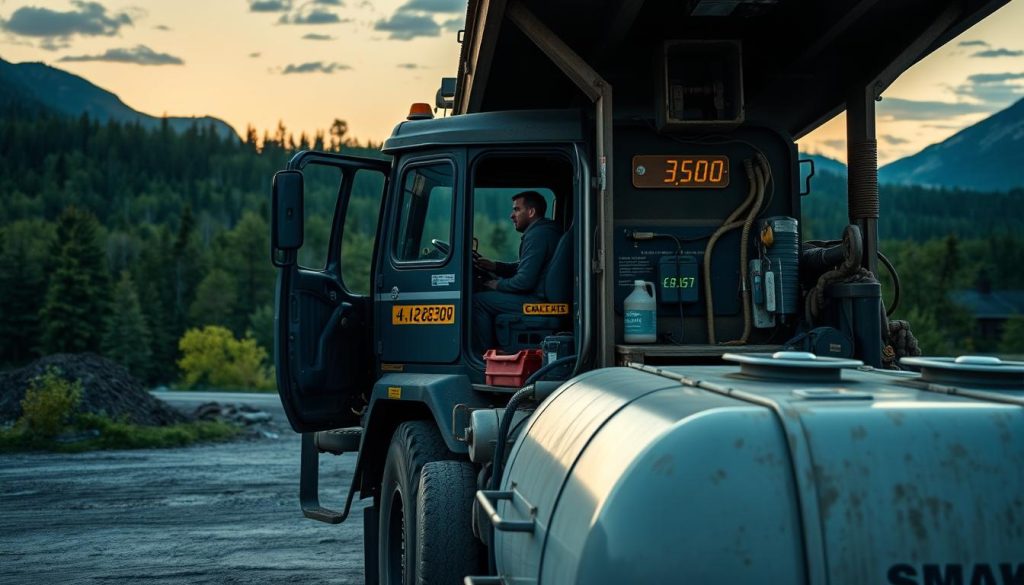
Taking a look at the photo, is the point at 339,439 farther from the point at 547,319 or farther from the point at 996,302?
the point at 996,302

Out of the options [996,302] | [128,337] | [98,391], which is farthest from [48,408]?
[996,302]

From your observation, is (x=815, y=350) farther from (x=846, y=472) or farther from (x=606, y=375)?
(x=846, y=472)

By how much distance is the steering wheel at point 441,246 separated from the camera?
279 inches

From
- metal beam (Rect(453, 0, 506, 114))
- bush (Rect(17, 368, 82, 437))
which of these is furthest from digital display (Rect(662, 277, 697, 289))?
bush (Rect(17, 368, 82, 437))

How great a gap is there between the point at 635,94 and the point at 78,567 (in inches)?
250

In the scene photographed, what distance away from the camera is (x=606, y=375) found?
436 centimetres

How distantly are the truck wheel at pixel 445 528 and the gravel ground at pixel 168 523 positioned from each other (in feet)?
11.3

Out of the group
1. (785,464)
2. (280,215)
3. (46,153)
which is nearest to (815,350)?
(280,215)

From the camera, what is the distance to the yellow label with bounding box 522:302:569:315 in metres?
6.98

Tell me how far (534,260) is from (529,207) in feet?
1.70

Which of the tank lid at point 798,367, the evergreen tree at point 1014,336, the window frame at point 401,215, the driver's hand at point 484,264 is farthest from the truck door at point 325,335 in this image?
the evergreen tree at point 1014,336

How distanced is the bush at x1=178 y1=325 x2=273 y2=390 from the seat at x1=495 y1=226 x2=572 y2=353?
57716 mm

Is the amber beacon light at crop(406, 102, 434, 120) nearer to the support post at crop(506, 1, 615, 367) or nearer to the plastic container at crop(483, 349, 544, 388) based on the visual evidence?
the support post at crop(506, 1, 615, 367)

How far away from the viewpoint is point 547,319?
7.01 m
